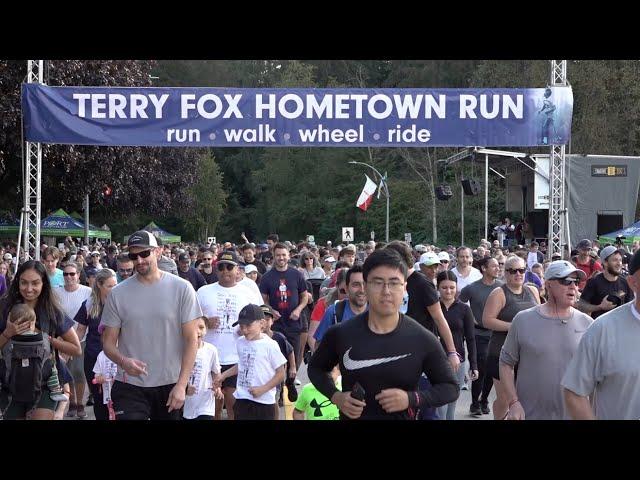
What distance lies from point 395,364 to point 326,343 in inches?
16.3

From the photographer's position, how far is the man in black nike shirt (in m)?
4.34

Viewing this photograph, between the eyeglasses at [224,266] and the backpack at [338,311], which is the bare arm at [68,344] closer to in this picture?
the backpack at [338,311]

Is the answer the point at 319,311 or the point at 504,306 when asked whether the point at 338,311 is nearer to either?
the point at 319,311

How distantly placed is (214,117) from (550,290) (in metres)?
11.7

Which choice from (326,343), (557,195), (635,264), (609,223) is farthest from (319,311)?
(609,223)

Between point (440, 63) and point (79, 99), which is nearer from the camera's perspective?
point (79, 99)

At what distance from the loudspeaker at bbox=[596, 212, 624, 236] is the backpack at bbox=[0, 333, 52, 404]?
94.4ft

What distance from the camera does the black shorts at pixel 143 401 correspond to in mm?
6781

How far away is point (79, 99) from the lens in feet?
56.4

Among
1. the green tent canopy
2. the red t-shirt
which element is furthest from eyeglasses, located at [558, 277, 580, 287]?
the green tent canopy

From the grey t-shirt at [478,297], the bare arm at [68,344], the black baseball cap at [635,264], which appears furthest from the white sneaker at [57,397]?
the grey t-shirt at [478,297]

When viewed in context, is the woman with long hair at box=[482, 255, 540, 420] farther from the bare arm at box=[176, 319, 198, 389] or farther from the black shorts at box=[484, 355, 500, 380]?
the bare arm at box=[176, 319, 198, 389]
